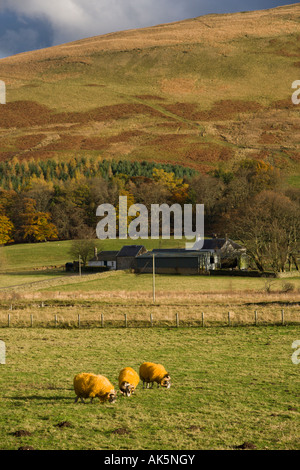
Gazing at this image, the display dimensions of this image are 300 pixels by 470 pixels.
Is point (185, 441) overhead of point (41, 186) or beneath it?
beneath

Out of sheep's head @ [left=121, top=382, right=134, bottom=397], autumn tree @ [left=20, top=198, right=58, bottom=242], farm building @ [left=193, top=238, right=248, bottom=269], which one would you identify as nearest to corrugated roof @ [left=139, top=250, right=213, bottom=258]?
farm building @ [left=193, top=238, right=248, bottom=269]

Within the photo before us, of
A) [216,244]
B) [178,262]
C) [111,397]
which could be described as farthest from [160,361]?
[216,244]

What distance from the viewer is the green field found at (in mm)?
15047

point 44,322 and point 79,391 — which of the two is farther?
point 44,322

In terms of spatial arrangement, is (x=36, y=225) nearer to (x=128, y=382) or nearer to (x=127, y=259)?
(x=127, y=259)

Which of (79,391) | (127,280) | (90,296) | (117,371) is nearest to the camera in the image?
(79,391)

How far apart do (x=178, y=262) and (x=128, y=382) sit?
65.3 metres

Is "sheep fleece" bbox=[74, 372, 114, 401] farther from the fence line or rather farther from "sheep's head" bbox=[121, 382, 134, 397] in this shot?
the fence line

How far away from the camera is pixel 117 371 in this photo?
24.2 m

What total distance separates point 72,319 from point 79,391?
21.5 meters

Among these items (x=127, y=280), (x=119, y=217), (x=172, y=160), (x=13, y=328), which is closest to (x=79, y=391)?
(x=13, y=328)

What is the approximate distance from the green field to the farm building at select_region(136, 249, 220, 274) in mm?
49733
